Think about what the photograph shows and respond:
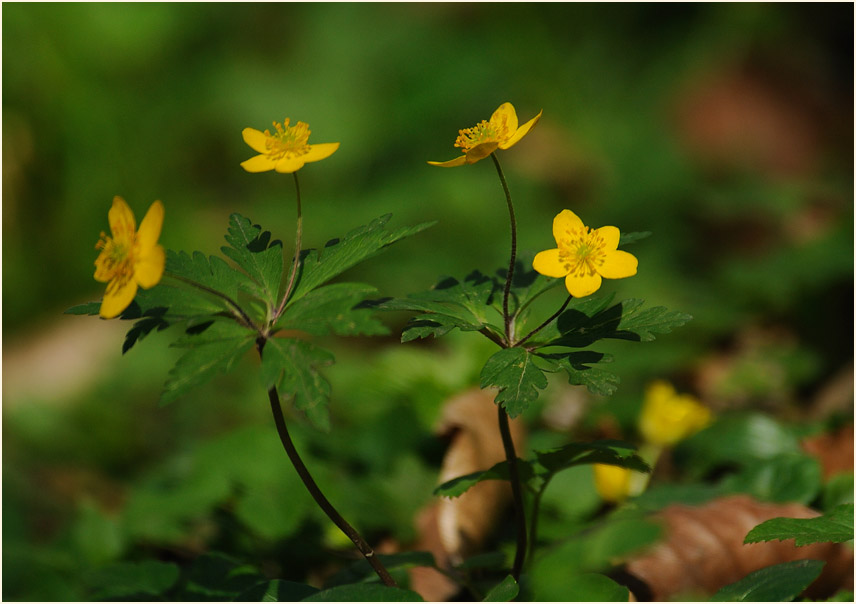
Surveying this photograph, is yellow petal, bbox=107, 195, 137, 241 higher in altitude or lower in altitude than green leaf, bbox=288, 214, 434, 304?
higher

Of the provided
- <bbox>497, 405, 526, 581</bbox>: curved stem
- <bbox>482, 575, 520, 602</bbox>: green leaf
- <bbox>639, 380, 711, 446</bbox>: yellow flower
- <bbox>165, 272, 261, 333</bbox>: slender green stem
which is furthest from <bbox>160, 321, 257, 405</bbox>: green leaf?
<bbox>639, 380, 711, 446</bbox>: yellow flower

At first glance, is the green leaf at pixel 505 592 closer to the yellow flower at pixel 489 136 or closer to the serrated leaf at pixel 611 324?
the serrated leaf at pixel 611 324

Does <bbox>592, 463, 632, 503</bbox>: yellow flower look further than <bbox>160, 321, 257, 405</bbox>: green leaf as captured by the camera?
Yes

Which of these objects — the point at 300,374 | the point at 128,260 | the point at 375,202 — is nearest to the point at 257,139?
the point at 128,260

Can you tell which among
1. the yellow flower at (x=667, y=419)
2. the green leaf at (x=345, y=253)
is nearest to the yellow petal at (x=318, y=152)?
the green leaf at (x=345, y=253)

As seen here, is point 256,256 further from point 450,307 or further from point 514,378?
point 514,378

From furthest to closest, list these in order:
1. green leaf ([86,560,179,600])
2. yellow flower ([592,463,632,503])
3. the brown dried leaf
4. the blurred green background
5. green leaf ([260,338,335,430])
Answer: the blurred green background < yellow flower ([592,463,632,503]) < the brown dried leaf < green leaf ([86,560,179,600]) < green leaf ([260,338,335,430])

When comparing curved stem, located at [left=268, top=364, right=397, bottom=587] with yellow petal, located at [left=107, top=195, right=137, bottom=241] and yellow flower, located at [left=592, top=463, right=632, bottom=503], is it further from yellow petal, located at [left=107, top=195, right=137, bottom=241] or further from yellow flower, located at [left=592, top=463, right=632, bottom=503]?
yellow flower, located at [left=592, top=463, right=632, bottom=503]
